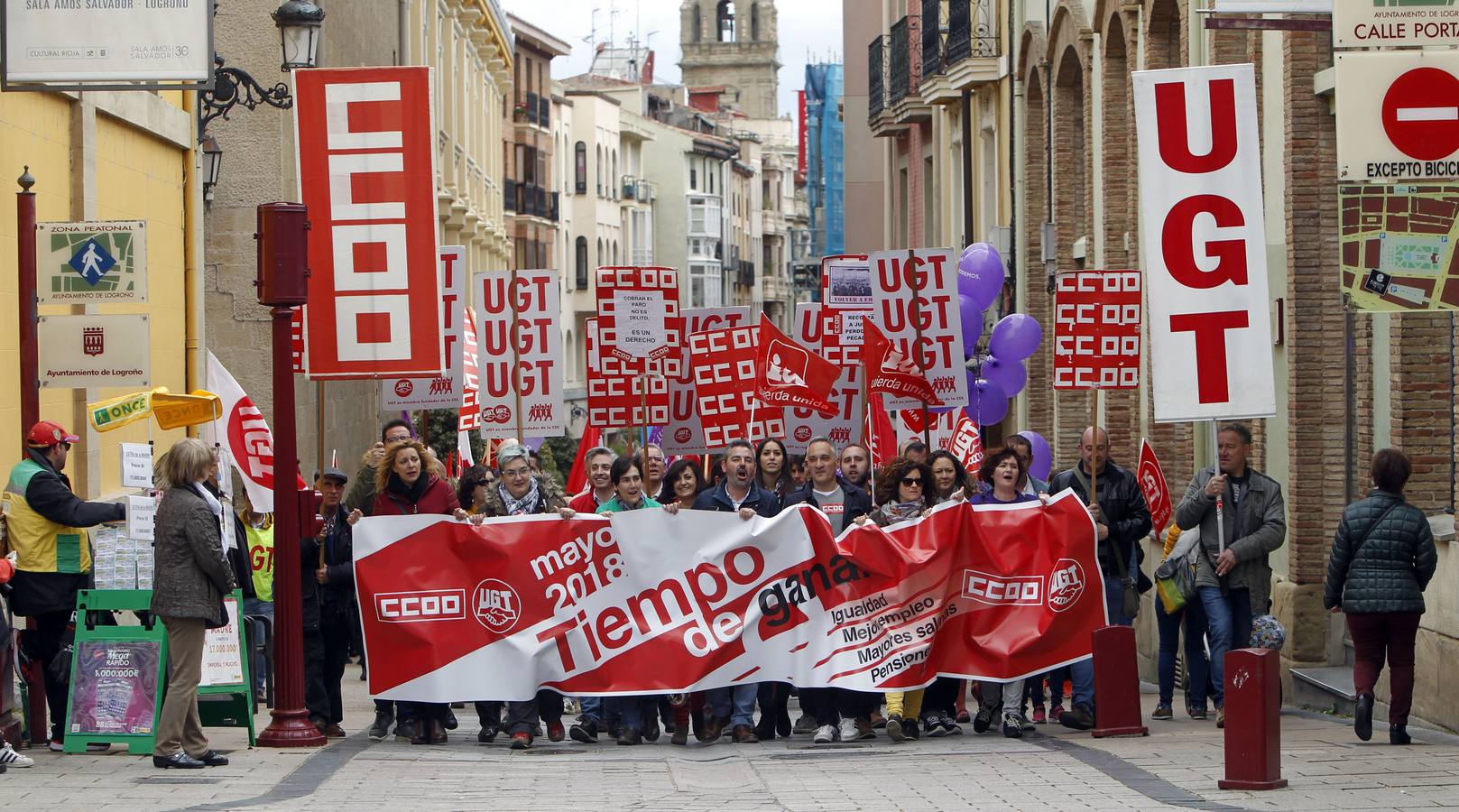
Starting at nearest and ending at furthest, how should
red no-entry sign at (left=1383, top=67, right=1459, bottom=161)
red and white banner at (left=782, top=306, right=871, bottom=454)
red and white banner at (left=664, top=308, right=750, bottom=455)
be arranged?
red no-entry sign at (left=1383, top=67, right=1459, bottom=161) < red and white banner at (left=782, top=306, right=871, bottom=454) < red and white banner at (left=664, top=308, right=750, bottom=455)

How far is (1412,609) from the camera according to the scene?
1175 cm

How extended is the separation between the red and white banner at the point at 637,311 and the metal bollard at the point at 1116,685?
7.27 m

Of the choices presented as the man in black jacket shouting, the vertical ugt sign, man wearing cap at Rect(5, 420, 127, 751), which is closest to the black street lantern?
man wearing cap at Rect(5, 420, 127, 751)

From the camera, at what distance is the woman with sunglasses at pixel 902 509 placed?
1276 centimetres

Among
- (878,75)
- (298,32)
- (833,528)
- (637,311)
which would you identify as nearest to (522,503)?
(833,528)

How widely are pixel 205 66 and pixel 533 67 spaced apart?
67998mm

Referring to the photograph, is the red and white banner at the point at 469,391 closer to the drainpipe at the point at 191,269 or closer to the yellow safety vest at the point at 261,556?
the drainpipe at the point at 191,269

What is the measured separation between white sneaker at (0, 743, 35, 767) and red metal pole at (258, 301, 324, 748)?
1372 millimetres

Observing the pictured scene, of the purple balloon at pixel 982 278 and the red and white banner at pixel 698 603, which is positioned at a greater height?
the purple balloon at pixel 982 278

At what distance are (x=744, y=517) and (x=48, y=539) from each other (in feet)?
12.2

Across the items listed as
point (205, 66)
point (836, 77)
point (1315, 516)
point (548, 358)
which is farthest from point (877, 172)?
point (836, 77)

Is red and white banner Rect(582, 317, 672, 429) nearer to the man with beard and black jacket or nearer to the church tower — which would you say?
the man with beard and black jacket

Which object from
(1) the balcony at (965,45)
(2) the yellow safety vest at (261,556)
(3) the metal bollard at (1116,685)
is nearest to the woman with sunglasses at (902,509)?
(3) the metal bollard at (1116,685)

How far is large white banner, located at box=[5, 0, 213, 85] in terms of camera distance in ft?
41.2
